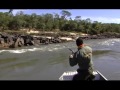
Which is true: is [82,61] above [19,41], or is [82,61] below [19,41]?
above

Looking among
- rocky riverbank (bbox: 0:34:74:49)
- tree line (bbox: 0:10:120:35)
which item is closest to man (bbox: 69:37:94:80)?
rocky riverbank (bbox: 0:34:74:49)

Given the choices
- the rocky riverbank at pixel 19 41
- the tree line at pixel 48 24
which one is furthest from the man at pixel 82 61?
the tree line at pixel 48 24

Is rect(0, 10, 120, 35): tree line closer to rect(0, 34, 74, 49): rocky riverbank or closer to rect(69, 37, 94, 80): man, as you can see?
rect(0, 34, 74, 49): rocky riverbank

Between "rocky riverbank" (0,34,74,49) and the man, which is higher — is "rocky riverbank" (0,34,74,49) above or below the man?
below

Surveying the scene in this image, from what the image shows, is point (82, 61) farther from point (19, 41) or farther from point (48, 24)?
point (48, 24)

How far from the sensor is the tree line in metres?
38.7

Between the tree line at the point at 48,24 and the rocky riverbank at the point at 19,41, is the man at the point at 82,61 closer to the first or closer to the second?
the rocky riverbank at the point at 19,41

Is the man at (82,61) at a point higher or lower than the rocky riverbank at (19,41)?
higher

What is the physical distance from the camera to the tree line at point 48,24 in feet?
127

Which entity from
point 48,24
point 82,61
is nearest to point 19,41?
point 48,24

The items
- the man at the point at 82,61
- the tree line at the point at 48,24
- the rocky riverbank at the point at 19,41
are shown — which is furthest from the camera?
the tree line at the point at 48,24

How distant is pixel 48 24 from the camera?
42594 millimetres
